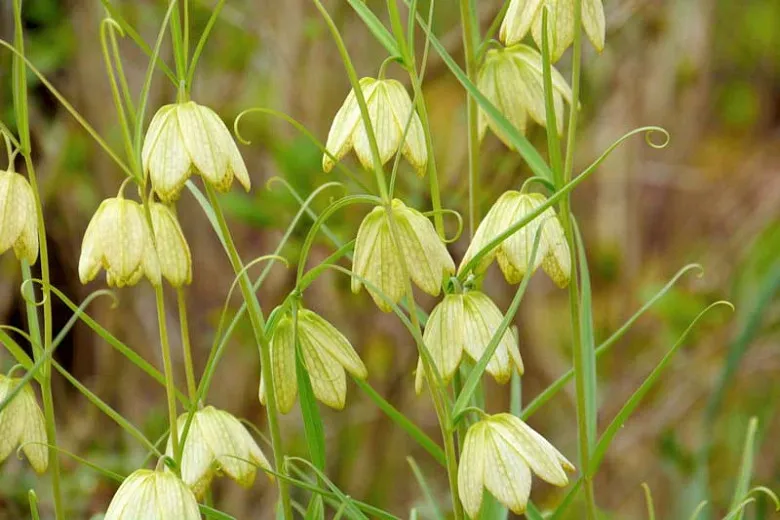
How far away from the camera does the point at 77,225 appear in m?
2.52

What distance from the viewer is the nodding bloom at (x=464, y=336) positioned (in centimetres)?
78

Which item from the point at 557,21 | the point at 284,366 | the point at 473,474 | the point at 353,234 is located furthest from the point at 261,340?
the point at 353,234

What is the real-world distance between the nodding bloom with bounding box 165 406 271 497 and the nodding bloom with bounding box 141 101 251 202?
0.17m

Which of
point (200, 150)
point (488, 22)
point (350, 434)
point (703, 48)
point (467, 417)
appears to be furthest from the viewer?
point (703, 48)

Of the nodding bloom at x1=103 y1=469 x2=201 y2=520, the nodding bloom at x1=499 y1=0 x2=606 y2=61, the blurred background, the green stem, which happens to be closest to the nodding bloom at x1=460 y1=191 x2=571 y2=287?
the green stem

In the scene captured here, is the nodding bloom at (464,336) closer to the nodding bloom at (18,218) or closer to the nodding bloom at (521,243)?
the nodding bloom at (521,243)

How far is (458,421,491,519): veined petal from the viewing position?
0.74 metres

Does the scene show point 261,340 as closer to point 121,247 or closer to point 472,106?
point 121,247

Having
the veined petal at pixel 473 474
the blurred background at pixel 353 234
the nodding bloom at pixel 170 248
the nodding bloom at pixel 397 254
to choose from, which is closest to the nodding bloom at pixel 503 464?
the veined petal at pixel 473 474

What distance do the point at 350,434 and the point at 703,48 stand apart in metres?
1.26

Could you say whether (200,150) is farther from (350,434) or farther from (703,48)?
(703,48)

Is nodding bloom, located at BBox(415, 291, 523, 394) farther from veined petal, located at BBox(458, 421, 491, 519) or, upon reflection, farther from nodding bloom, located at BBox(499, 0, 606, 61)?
nodding bloom, located at BBox(499, 0, 606, 61)

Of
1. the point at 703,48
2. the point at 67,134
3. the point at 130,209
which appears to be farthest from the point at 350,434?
the point at 130,209

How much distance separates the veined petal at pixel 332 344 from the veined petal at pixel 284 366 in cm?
1
